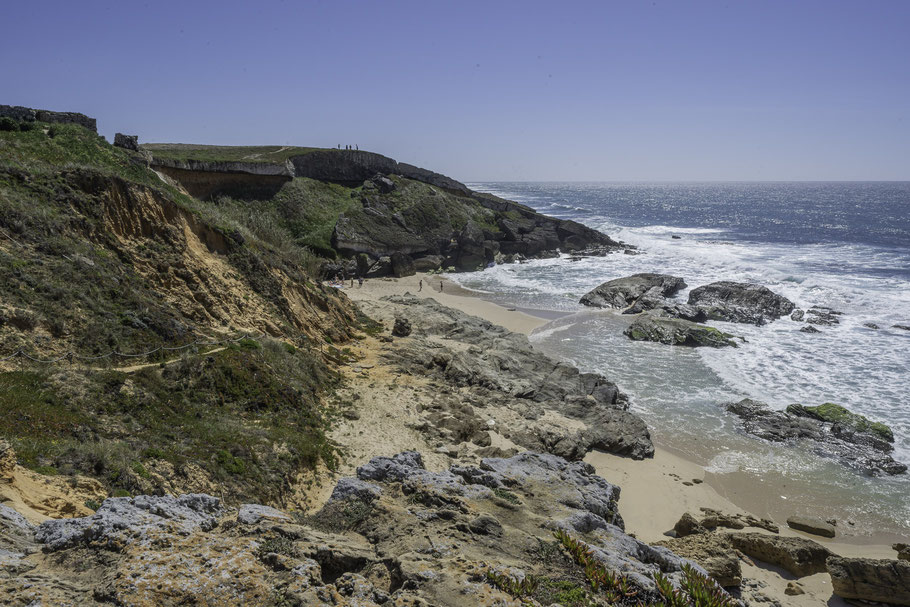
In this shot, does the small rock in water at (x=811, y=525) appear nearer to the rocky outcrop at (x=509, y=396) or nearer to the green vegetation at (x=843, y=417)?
the rocky outcrop at (x=509, y=396)

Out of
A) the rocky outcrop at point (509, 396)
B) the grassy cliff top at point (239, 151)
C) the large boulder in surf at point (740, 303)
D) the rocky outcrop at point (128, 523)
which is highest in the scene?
the grassy cliff top at point (239, 151)

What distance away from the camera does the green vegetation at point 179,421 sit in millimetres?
9969

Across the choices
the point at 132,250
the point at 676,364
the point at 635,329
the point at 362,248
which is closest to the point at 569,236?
the point at 362,248

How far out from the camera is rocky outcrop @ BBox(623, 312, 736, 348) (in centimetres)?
3152

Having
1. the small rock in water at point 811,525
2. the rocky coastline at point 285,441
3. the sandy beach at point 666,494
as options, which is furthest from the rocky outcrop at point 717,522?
the small rock in water at point 811,525

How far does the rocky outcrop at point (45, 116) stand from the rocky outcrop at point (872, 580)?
34914 millimetres

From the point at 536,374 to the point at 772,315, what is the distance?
878 inches

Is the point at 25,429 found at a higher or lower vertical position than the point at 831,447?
higher

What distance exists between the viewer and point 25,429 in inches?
393

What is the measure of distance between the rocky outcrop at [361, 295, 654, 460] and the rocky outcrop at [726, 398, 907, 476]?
506 centimetres

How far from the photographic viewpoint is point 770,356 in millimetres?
29953

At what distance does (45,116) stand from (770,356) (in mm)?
40494

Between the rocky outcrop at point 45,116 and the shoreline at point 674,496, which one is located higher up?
the rocky outcrop at point 45,116

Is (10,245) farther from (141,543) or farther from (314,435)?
(141,543)
